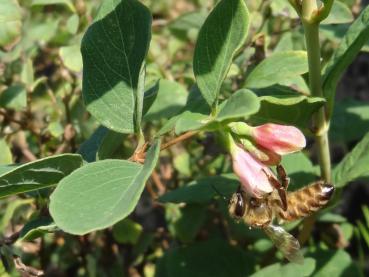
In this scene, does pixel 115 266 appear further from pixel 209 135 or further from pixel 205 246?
pixel 209 135

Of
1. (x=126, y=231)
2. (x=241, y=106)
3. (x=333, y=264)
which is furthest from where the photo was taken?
(x=126, y=231)

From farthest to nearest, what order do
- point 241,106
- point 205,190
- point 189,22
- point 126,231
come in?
point 189,22, point 126,231, point 205,190, point 241,106

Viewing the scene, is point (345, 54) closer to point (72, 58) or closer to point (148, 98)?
point (148, 98)

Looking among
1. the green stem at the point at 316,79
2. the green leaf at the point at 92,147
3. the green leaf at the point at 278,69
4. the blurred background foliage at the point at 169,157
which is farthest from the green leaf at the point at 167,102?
the green stem at the point at 316,79

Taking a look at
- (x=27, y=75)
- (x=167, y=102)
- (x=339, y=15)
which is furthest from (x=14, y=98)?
(x=339, y=15)

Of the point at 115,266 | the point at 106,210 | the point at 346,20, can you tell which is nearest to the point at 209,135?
the point at 115,266

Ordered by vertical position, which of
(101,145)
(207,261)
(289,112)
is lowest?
(207,261)
